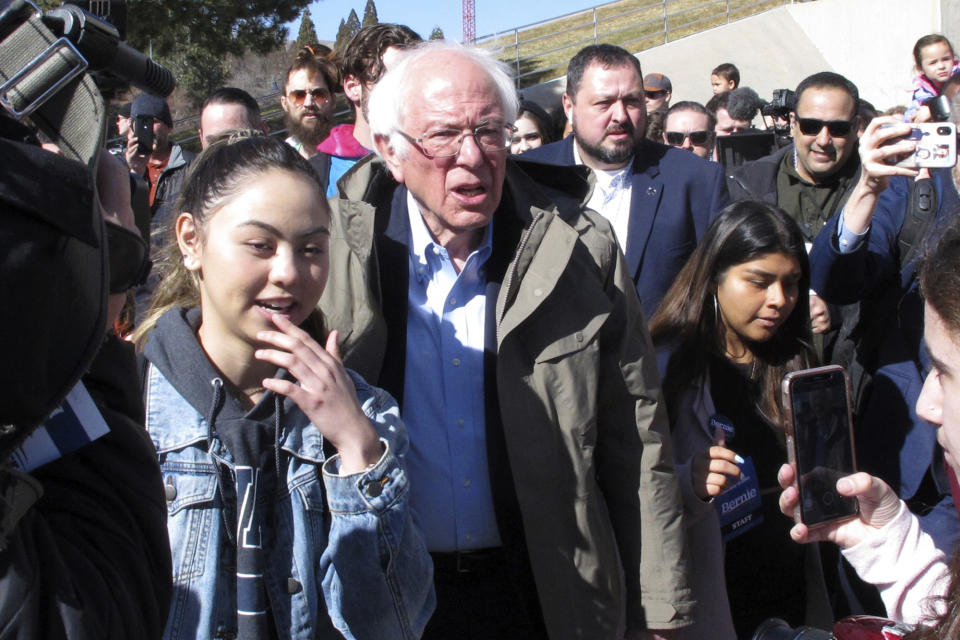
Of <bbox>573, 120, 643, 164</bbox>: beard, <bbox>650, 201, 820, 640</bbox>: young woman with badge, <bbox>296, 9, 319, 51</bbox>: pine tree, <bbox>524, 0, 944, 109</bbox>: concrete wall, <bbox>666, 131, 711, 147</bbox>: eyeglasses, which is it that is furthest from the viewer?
<bbox>296, 9, 319, 51</bbox>: pine tree

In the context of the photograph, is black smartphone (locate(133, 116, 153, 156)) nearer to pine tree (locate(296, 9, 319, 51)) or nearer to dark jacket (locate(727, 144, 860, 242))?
dark jacket (locate(727, 144, 860, 242))

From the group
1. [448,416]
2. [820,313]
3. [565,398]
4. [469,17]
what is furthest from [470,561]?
[469,17]

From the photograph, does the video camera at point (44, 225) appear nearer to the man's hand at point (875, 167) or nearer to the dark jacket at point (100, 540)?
the dark jacket at point (100, 540)

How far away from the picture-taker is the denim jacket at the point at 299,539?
1640 millimetres

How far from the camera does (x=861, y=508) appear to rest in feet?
6.37

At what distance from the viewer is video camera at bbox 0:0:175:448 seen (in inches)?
31.9

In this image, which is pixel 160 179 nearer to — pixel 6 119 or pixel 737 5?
pixel 6 119

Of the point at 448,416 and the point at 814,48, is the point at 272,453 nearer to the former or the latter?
the point at 448,416

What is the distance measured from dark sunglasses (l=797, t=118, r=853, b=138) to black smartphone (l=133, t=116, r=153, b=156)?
4.05m

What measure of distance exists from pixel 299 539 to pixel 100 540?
2.39ft

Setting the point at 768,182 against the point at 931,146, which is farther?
the point at 768,182

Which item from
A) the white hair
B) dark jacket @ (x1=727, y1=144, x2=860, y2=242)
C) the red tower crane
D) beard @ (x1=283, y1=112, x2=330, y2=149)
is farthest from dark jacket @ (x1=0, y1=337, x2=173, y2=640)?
the red tower crane

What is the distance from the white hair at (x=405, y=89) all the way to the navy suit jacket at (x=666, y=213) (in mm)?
1624

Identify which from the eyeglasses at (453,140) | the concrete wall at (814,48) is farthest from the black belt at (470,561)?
the concrete wall at (814,48)
